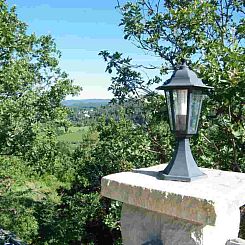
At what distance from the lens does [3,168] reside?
7.81m

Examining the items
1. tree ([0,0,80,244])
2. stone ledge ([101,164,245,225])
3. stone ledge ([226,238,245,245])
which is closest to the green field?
tree ([0,0,80,244])

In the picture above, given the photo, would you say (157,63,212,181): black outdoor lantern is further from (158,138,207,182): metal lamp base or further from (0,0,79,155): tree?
(0,0,79,155): tree

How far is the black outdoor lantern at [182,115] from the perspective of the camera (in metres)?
1.69

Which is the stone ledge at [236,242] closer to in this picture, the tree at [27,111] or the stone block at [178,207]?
the stone block at [178,207]

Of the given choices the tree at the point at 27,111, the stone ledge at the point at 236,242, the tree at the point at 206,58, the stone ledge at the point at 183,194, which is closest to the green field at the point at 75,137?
the tree at the point at 27,111

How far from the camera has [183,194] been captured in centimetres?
144

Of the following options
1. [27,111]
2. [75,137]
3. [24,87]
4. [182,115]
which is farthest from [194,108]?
[75,137]

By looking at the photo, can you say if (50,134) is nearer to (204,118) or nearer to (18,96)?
(18,96)

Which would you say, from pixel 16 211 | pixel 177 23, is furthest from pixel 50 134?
pixel 177 23

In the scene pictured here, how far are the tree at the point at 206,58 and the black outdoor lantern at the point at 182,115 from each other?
1.00 m

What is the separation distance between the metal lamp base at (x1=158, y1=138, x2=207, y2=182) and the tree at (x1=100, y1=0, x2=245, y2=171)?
3.54ft

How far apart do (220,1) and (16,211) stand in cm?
530

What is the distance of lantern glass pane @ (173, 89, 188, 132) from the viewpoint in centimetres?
170

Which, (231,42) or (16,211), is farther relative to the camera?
(16,211)
